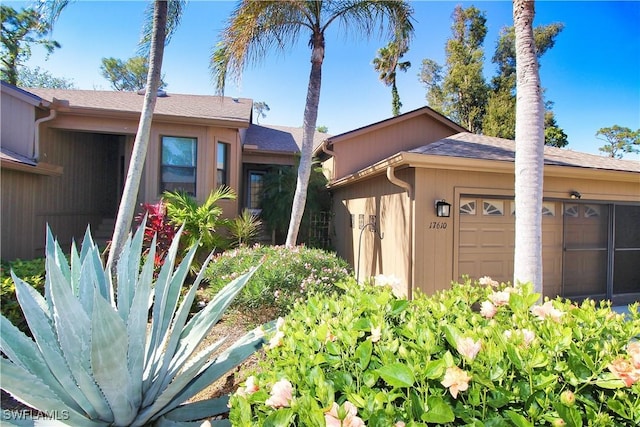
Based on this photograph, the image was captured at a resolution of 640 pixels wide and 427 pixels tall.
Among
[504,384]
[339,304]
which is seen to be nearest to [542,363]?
[504,384]

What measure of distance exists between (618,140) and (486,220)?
4156 cm

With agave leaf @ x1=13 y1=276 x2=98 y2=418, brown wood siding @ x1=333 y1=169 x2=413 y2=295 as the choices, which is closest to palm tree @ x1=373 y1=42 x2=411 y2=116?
brown wood siding @ x1=333 y1=169 x2=413 y2=295

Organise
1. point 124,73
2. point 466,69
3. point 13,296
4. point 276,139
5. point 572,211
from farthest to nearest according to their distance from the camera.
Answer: point 124,73 → point 466,69 → point 276,139 → point 572,211 → point 13,296

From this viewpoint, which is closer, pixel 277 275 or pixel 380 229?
pixel 277 275

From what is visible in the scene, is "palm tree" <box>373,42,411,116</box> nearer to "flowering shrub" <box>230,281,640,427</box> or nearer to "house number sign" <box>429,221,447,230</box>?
"house number sign" <box>429,221,447,230</box>

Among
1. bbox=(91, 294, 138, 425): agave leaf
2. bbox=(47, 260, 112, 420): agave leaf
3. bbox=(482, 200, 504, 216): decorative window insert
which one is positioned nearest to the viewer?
bbox=(91, 294, 138, 425): agave leaf

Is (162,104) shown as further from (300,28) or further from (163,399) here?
(163,399)

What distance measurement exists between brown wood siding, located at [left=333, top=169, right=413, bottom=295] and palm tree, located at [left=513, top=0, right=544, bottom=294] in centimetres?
192

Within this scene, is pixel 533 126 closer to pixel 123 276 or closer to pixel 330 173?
pixel 123 276

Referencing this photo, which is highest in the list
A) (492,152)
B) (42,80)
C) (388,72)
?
(42,80)

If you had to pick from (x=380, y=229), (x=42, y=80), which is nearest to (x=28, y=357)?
(x=380, y=229)

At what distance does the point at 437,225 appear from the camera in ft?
21.4

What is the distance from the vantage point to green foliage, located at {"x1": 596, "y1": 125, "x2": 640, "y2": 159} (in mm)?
34938

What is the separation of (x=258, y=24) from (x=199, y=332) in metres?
7.47
